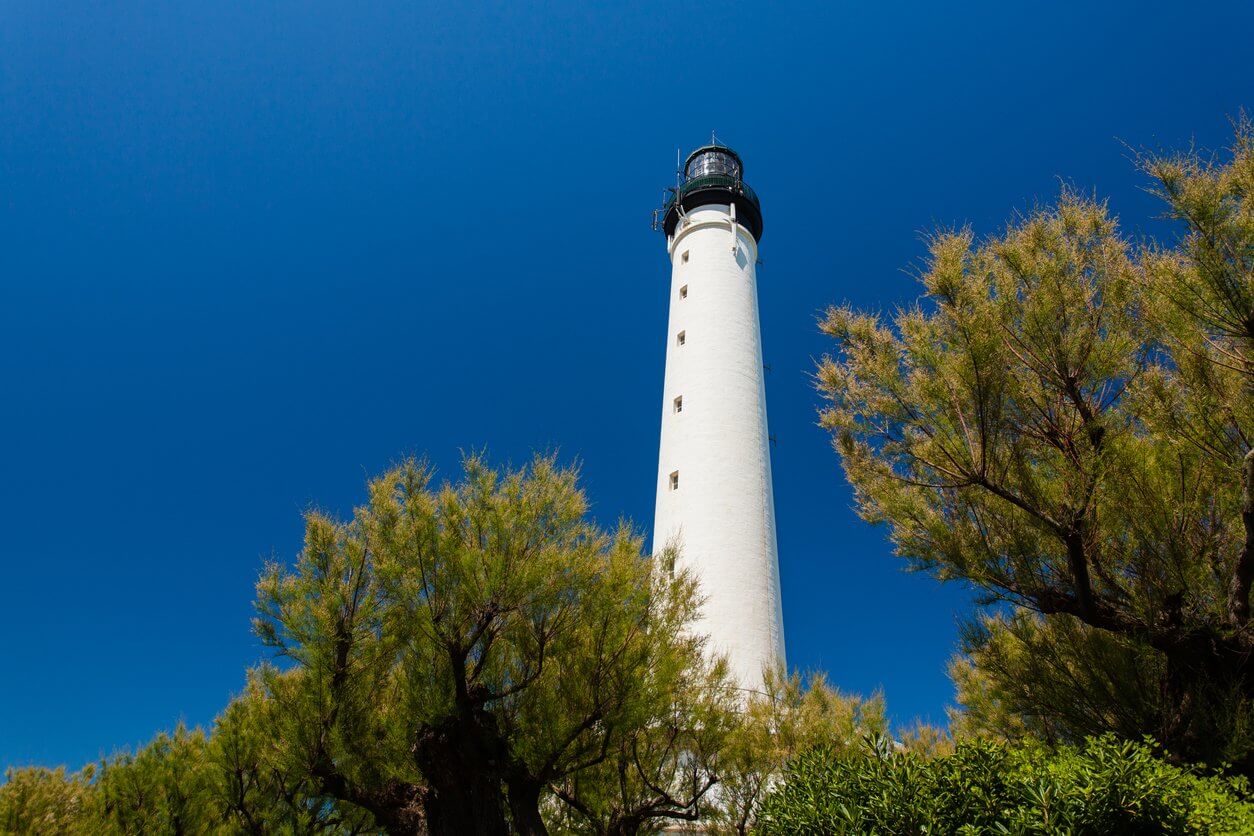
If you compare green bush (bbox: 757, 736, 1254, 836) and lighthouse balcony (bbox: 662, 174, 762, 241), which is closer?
green bush (bbox: 757, 736, 1254, 836)

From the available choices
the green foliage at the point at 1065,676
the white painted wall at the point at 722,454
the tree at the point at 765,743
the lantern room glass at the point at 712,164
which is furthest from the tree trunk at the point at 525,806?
the lantern room glass at the point at 712,164

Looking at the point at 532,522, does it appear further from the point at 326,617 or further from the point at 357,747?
the point at 357,747

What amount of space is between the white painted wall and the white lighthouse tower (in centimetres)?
2

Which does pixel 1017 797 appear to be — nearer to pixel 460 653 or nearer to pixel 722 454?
pixel 460 653

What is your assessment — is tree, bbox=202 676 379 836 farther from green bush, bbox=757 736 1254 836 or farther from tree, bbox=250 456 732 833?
green bush, bbox=757 736 1254 836

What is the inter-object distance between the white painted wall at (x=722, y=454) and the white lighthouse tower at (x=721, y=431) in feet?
0.08

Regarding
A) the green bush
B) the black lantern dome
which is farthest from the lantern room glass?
the green bush

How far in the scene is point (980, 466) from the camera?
604 centimetres

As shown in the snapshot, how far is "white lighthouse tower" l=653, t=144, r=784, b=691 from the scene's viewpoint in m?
12.5

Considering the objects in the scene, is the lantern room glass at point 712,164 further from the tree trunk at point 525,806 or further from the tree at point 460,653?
the tree trunk at point 525,806

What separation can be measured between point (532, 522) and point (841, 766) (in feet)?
12.3

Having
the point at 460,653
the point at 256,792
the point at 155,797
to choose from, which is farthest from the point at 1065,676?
the point at 155,797

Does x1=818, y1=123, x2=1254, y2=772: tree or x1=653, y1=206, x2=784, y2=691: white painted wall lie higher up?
x1=653, y1=206, x2=784, y2=691: white painted wall

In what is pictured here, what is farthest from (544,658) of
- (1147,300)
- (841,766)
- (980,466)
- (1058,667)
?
(1147,300)
